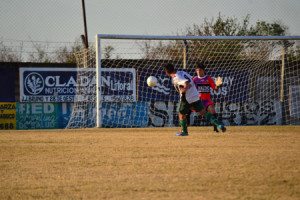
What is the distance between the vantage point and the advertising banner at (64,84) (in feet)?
53.3

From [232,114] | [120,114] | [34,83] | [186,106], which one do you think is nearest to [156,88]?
[120,114]

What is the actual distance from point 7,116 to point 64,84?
250 centimetres

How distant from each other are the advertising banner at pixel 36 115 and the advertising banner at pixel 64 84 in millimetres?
237

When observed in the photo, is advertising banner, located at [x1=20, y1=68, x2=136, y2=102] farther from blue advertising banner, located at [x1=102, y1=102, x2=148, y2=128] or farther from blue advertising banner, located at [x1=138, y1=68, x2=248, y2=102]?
blue advertising banner, located at [x1=138, y1=68, x2=248, y2=102]

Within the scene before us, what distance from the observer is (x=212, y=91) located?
16938 mm

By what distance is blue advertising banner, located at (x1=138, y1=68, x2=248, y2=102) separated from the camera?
16562mm

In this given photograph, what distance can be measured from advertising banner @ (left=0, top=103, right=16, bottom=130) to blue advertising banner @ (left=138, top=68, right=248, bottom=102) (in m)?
4.95

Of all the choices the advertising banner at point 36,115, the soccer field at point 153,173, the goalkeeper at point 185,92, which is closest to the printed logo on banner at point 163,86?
the advertising banner at point 36,115

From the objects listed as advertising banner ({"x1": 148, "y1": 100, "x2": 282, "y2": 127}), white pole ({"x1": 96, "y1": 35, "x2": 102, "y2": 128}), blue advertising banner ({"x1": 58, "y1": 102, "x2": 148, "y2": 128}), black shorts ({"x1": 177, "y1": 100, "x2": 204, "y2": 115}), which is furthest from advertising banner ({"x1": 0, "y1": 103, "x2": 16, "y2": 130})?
black shorts ({"x1": 177, "y1": 100, "x2": 204, "y2": 115})

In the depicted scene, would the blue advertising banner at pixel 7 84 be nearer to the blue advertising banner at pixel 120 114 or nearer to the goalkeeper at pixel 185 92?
the blue advertising banner at pixel 120 114

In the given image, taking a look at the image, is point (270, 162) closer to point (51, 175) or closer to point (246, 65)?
point (51, 175)

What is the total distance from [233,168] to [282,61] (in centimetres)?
1141

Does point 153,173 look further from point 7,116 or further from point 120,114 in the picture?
point 7,116

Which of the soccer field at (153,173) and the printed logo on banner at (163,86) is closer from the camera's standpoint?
the soccer field at (153,173)
